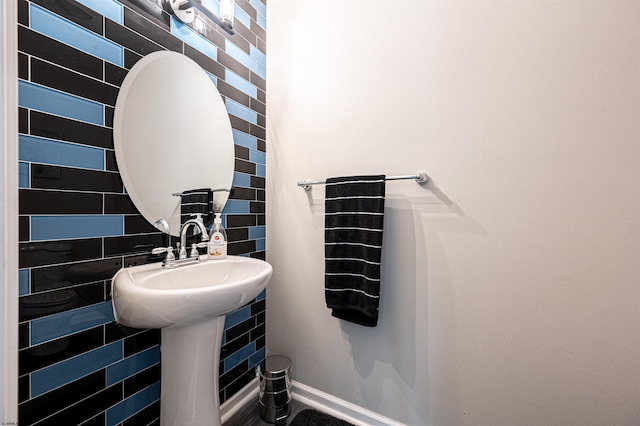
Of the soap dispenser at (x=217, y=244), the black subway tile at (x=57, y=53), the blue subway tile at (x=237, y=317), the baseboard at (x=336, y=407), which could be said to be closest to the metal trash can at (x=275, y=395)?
the baseboard at (x=336, y=407)

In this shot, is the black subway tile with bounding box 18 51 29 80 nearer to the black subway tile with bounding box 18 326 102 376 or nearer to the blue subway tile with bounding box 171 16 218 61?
the blue subway tile with bounding box 171 16 218 61

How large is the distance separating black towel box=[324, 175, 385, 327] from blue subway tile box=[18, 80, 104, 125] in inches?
34.2

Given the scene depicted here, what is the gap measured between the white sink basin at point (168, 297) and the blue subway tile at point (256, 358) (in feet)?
2.34

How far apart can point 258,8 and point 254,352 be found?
1873 millimetres

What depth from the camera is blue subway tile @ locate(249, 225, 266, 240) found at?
4.86ft

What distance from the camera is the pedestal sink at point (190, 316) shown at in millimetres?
736

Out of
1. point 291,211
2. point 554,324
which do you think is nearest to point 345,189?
point 291,211

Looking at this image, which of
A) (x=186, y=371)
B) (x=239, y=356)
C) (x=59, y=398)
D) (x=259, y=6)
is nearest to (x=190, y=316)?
(x=186, y=371)

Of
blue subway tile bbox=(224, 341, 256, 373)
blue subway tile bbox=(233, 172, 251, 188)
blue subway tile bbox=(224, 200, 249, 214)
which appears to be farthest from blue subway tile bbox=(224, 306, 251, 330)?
blue subway tile bbox=(233, 172, 251, 188)

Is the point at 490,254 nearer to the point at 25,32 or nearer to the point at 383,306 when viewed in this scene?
the point at 383,306

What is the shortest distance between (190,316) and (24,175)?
0.56 meters

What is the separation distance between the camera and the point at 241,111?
4.66 ft

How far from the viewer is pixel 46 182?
0.77m

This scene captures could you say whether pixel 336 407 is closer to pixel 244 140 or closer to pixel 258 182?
pixel 258 182
